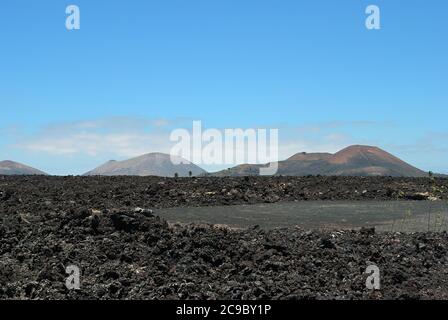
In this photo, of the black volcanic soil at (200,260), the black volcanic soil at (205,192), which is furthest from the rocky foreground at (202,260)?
the black volcanic soil at (205,192)

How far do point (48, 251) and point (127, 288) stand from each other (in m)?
3.12

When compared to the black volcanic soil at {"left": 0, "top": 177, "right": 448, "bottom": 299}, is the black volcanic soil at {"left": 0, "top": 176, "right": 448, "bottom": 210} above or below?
above

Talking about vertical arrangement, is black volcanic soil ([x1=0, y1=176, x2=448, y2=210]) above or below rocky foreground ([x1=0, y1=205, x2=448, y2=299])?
above

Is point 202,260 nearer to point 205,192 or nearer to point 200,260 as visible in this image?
point 200,260

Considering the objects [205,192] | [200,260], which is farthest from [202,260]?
[205,192]

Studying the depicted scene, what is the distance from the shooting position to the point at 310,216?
20.8 metres

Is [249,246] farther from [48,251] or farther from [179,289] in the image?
[48,251]

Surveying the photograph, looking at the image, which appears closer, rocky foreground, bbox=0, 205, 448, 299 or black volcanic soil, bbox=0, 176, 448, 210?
rocky foreground, bbox=0, 205, 448, 299

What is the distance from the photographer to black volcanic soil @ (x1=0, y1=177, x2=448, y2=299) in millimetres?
11281

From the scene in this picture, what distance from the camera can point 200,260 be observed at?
42.4 feet

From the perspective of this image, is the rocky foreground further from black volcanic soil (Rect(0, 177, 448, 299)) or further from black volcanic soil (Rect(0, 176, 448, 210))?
black volcanic soil (Rect(0, 176, 448, 210))

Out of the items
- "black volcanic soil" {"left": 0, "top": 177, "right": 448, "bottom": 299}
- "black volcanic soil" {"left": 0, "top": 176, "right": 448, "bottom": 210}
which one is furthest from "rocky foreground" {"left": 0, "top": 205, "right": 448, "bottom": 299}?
"black volcanic soil" {"left": 0, "top": 176, "right": 448, "bottom": 210}
